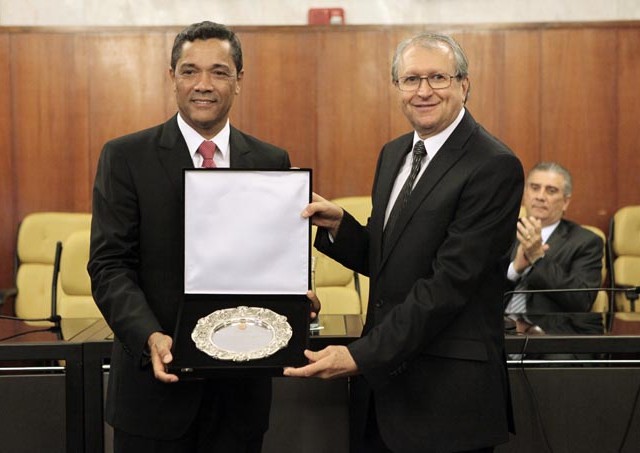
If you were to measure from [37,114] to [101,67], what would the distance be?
558 mm

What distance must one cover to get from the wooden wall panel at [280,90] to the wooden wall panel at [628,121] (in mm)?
2109

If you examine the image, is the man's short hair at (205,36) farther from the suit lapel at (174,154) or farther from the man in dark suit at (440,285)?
the man in dark suit at (440,285)

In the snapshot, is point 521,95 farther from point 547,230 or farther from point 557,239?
point 557,239

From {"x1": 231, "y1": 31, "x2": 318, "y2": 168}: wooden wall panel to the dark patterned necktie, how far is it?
3.95 meters

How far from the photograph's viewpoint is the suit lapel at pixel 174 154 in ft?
7.20

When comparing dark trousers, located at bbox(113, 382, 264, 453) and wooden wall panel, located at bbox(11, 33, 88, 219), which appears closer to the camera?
dark trousers, located at bbox(113, 382, 264, 453)

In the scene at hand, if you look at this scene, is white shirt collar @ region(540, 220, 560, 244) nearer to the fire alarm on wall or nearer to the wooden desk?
the fire alarm on wall

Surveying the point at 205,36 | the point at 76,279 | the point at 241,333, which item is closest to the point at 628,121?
the point at 76,279

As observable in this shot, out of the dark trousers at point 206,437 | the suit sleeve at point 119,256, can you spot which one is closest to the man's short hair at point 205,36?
the suit sleeve at point 119,256

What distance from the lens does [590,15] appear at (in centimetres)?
628

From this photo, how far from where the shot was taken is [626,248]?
5.67 metres

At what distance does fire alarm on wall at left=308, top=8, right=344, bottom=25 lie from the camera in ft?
20.3

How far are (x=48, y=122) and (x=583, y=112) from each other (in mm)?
3765

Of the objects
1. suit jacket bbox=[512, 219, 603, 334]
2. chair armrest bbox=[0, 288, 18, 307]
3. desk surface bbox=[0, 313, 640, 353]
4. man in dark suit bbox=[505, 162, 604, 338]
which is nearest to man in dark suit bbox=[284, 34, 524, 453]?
desk surface bbox=[0, 313, 640, 353]
